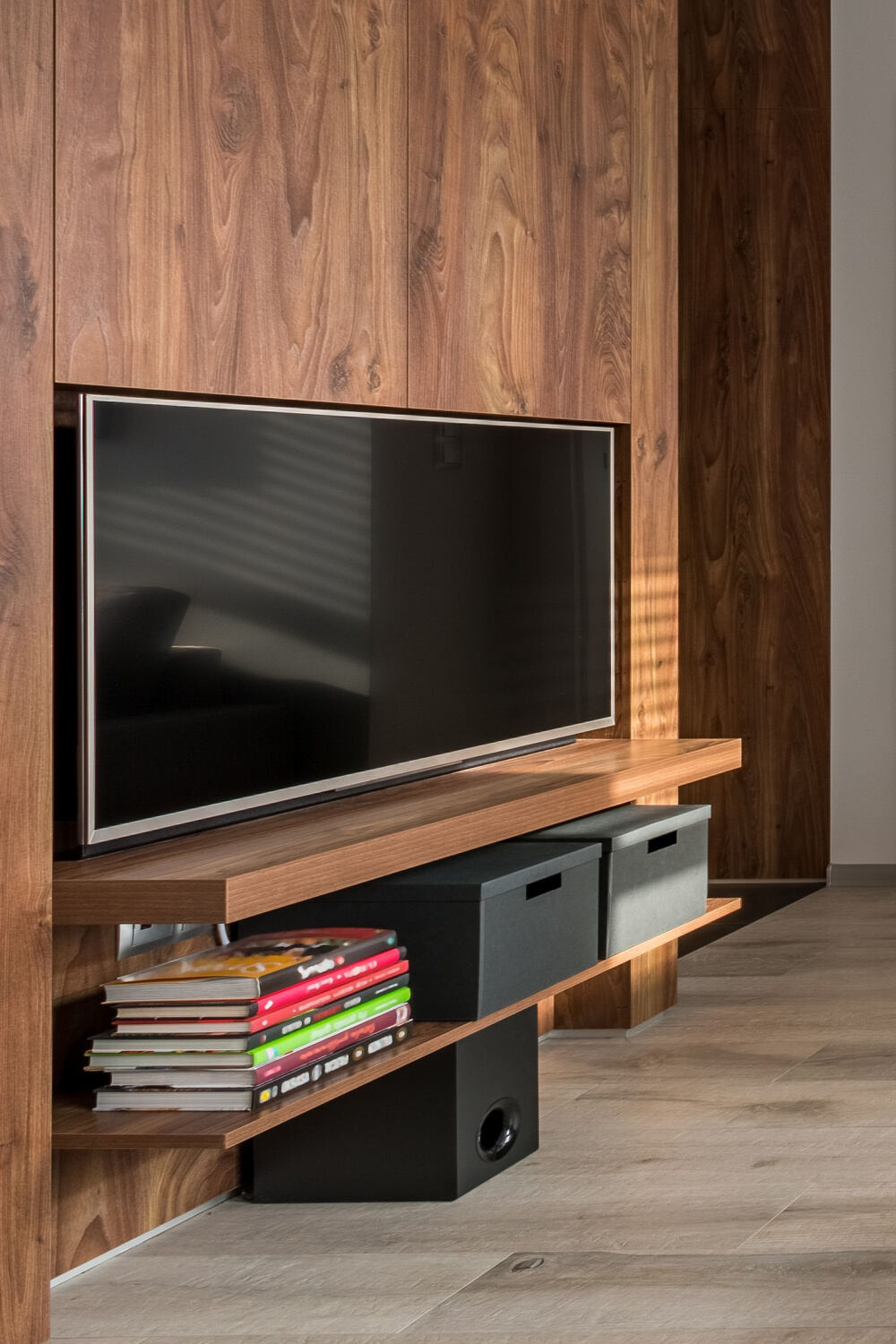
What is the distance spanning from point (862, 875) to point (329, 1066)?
11.2ft

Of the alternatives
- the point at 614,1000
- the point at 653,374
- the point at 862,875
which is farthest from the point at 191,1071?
the point at 862,875

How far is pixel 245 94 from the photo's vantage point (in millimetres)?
2520

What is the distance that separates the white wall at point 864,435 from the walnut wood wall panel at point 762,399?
1.8 inches

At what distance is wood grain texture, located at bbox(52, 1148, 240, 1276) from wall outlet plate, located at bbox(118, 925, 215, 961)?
0.27m

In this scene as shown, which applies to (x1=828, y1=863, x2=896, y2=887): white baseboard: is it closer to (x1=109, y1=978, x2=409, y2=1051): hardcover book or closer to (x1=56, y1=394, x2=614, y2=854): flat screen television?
(x1=56, y1=394, x2=614, y2=854): flat screen television

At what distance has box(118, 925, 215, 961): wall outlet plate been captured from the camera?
2.45 metres

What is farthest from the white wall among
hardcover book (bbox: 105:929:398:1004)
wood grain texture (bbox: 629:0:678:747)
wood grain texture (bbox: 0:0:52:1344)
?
wood grain texture (bbox: 0:0:52:1344)

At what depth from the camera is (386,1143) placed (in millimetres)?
2652

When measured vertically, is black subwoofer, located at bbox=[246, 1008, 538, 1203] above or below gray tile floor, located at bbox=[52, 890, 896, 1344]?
above

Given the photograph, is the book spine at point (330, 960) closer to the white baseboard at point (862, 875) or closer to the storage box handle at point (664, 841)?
the storage box handle at point (664, 841)

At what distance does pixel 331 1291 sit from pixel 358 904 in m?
0.55

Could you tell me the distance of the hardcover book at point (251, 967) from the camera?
227 centimetres

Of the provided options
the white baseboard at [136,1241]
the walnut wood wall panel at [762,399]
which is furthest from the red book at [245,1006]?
the walnut wood wall panel at [762,399]

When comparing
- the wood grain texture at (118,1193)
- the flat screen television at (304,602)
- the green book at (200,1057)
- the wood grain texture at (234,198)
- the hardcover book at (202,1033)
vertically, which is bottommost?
the wood grain texture at (118,1193)
